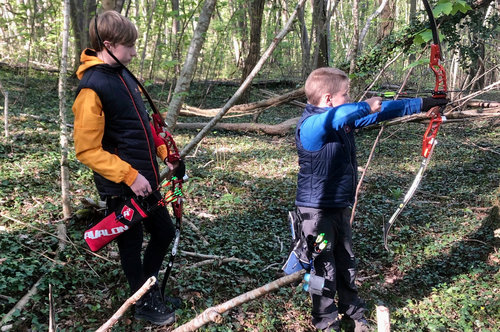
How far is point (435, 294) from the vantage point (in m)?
3.62

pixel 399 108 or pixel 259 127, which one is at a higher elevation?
pixel 399 108

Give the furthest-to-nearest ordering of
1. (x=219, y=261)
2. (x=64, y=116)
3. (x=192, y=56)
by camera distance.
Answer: (x=192, y=56)
(x=219, y=261)
(x=64, y=116)

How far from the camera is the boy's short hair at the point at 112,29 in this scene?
229cm

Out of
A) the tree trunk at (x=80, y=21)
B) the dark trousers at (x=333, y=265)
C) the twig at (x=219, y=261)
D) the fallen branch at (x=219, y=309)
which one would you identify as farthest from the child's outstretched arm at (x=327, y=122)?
the tree trunk at (x=80, y=21)

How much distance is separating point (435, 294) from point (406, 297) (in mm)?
278

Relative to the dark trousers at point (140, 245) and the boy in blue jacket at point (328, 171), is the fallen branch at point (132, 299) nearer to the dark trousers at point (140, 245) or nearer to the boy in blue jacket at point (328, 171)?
A: the dark trousers at point (140, 245)

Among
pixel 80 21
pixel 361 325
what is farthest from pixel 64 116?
pixel 80 21

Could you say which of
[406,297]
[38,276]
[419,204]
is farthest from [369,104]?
[419,204]

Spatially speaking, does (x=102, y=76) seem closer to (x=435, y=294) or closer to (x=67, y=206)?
(x=67, y=206)

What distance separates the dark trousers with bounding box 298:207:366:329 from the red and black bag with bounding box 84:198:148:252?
1.19m

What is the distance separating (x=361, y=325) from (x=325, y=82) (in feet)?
6.18

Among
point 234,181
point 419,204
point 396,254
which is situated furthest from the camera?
point 234,181

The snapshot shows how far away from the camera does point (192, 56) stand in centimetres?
398

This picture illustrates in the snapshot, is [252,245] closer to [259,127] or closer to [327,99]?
[327,99]
